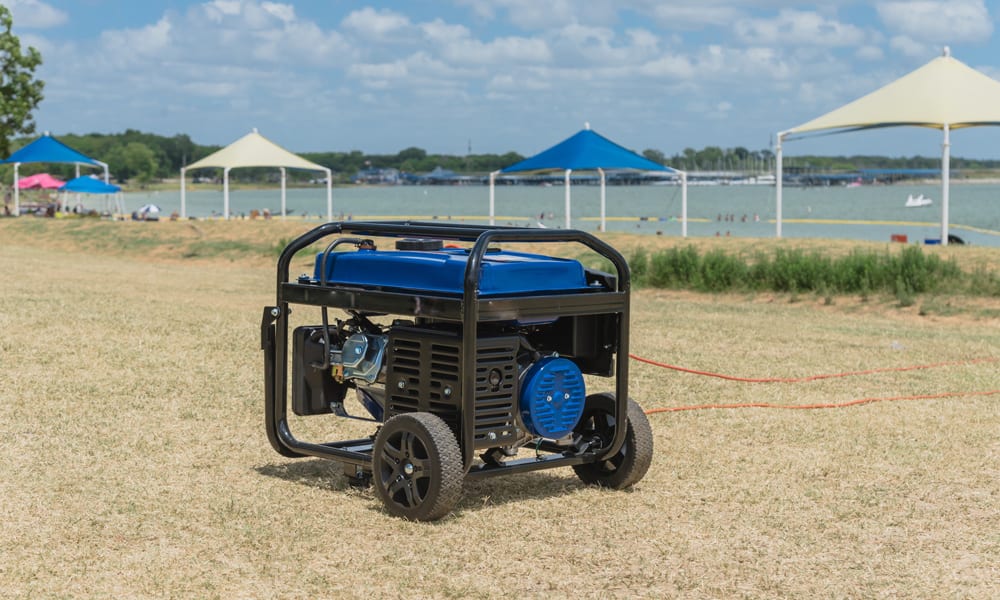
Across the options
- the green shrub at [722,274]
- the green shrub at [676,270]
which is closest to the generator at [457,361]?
the green shrub at [722,274]

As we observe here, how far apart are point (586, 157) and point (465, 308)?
22.5 meters

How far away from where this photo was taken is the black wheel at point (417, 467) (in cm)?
559

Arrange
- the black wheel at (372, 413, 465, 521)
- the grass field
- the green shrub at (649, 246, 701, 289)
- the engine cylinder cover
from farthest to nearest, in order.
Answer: the green shrub at (649, 246, 701, 289)
the engine cylinder cover
the black wheel at (372, 413, 465, 521)
the grass field

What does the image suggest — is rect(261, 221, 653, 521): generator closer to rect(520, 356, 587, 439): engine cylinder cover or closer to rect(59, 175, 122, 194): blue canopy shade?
rect(520, 356, 587, 439): engine cylinder cover

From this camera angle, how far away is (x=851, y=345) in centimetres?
1274

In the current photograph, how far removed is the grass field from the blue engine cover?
110 cm

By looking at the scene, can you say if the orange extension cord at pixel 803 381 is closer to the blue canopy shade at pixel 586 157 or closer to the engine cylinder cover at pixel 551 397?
the engine cylinder cover at pixel 551 397

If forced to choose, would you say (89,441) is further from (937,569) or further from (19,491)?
(937,569)

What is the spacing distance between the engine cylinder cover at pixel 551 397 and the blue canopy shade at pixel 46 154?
35533 mm

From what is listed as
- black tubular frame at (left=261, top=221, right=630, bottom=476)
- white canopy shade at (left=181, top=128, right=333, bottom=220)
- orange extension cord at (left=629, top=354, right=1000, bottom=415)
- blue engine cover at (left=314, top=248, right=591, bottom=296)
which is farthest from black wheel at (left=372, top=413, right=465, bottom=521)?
white canopy shade at (left=181, top=128, right=333, bottom=220)

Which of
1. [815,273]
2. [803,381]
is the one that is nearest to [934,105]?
[815,273]

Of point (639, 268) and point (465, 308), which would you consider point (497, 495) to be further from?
point (639, 268)

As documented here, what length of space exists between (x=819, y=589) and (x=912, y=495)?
181cm

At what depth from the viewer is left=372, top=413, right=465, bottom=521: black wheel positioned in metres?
5.59
